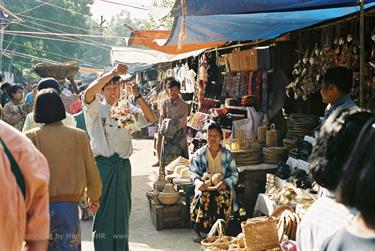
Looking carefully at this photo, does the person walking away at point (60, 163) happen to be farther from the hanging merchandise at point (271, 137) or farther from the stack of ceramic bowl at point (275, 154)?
the hanging merchandise at point (271, 137)

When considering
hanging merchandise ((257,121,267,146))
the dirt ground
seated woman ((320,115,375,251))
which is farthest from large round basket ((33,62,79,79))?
seated woman ((320,115,375,251))

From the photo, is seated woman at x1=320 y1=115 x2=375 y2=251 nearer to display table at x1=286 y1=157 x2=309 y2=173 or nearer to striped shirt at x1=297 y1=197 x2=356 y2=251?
striped shirt at x1=297 y1=197 x2=356 y2=251

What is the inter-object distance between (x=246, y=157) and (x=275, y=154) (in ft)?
1.29

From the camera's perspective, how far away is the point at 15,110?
299 inches

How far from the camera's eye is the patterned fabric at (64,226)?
10.9ft

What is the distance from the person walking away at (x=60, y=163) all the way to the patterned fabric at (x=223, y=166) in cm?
233

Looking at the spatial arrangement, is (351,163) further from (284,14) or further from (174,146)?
(174,146)

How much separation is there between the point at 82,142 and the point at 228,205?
2431mm

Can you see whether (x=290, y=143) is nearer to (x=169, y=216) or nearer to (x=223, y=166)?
(x=223, y=166)

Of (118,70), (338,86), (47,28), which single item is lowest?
(338,86)

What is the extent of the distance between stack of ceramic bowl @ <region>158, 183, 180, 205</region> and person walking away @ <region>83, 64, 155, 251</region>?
159cm

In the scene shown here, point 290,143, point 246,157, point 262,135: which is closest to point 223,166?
point 246,157

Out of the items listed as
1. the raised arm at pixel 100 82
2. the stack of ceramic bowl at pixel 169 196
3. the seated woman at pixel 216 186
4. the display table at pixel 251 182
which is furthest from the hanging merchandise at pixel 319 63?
the raised arm at pixel 100 82

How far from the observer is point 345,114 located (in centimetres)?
171
